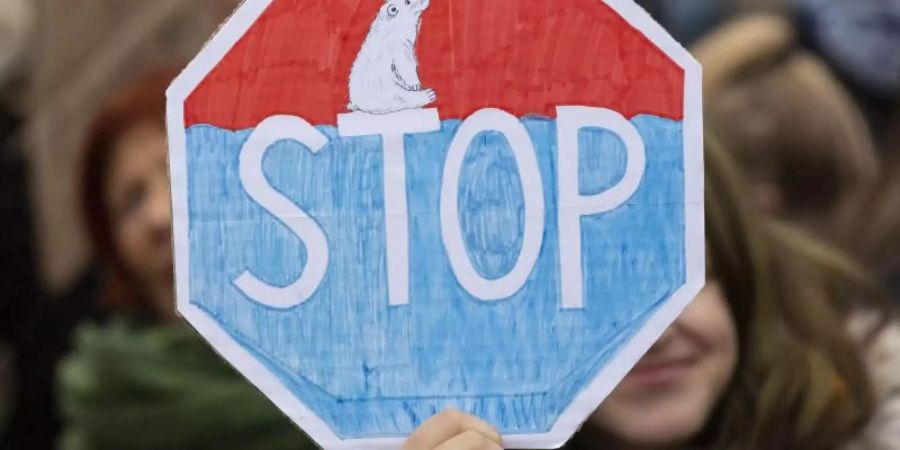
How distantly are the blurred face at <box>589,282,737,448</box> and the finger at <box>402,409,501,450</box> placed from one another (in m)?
0.30

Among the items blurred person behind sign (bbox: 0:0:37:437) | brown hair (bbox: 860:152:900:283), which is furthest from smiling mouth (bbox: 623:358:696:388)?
blurred person behind sign (bbox: 0:0:37:437)

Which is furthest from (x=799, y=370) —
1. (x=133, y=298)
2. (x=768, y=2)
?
(x=133, y=298)

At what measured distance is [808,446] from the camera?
74cm

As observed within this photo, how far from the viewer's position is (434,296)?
423 mm

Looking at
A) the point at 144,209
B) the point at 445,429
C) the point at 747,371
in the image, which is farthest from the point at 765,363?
the point at 144,209

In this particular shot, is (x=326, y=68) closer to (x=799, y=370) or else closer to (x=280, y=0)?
(x=280, y=0)

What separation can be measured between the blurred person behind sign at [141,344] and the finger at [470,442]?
2.20ft

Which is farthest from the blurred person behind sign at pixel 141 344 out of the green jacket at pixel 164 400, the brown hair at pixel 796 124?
the brown hair at pixel 796 124

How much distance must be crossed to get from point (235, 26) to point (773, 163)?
0.87 metres

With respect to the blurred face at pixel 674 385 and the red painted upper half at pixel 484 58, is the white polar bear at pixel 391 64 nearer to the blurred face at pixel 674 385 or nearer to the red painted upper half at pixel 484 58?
the red painted upper half at pixel 484 58

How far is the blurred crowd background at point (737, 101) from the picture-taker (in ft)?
3.84

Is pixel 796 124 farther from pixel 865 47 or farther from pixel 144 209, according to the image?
pixel 144 209

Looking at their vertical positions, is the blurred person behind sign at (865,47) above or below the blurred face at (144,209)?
above

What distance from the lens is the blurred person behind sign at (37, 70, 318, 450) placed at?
3.58 feet
